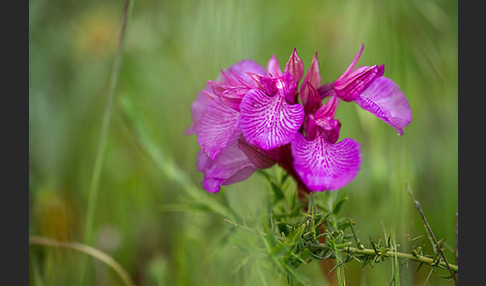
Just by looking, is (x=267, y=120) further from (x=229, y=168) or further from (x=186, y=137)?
(x=186, y=137)

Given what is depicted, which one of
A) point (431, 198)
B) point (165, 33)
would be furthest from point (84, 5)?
point (431, 198)

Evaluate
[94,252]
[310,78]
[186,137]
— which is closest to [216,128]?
[310,78]

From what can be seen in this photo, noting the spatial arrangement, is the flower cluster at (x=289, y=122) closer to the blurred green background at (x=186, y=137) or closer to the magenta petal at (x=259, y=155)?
the magenta petal at (x=259, y=155)

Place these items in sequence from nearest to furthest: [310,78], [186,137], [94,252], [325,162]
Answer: [325,162], [310,78], [94,252], [186,137]

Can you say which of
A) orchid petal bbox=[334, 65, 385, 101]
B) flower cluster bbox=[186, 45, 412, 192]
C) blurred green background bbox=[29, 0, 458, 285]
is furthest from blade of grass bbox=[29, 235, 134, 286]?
orchid petal bbox=[334, 65, 385, 101]

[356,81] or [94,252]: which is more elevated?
[356,81]

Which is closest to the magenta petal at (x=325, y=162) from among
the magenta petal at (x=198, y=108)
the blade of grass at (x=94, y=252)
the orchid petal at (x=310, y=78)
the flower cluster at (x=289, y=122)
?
the flower cluster at (x=289, y=122)
